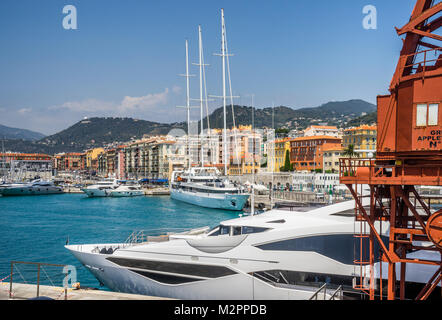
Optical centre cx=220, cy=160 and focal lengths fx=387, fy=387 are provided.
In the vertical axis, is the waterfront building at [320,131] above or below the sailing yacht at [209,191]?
above

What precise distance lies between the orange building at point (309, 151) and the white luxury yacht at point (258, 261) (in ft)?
226

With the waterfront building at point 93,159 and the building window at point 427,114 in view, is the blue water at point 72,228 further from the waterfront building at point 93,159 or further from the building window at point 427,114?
the waterfront building at point 93,159

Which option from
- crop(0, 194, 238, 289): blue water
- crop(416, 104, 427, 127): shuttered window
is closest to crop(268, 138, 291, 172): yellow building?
crop(0, 194, 238, 289): blue water

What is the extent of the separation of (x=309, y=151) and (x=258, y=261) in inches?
2938

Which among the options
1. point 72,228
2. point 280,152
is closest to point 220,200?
point 72,228

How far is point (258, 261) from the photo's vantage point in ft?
35.8

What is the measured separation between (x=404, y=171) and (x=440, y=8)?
324 centimetres

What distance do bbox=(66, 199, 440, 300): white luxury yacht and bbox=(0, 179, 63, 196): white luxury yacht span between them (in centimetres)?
7192

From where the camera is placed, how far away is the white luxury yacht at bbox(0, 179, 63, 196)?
74.3 m

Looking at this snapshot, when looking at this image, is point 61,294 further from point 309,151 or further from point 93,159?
point 93,159

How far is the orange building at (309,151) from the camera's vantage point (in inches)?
3169

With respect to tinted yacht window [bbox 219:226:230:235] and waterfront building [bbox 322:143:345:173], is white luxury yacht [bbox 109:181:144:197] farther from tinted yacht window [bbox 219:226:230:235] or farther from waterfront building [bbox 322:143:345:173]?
tinted yacht window [bbox 219:226:230:235]

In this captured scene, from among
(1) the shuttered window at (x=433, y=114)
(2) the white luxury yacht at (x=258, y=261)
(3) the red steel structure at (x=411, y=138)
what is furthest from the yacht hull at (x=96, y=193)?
(1) the shuttered window at (x=433, y=114)
